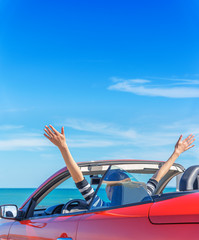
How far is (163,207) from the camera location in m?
2.25

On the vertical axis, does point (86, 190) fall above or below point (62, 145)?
below

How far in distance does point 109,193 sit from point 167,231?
2.57 feet

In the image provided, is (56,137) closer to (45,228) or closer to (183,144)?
(45,228)

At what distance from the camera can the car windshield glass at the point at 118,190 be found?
8.54 ft

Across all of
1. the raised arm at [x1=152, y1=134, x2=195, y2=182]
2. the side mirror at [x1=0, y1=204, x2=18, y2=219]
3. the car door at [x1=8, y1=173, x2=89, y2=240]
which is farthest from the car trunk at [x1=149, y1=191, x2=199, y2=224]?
the side mirror at [x1=0, y1=204, x2=18, y2=219]

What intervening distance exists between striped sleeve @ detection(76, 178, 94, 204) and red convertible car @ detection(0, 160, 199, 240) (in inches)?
2.0

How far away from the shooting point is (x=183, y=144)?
154 inches

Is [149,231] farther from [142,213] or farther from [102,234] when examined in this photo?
[102,234]

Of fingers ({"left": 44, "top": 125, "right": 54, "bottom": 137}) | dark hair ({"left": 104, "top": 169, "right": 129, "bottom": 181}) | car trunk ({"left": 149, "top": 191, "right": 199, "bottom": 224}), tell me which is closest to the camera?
car trunk ({"left": 149, "top": 191, "right": 199, "bottom": 224})

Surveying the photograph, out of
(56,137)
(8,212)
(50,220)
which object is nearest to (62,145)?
(56,137)

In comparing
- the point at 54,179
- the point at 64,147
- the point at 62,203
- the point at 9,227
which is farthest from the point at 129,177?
the point at 9,227

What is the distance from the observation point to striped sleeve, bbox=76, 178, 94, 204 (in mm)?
3170

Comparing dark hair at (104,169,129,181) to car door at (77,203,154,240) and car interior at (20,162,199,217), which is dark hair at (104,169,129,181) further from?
car door at (77,203,154,240)

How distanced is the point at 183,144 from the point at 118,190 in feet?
4.42
